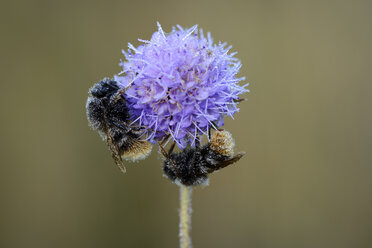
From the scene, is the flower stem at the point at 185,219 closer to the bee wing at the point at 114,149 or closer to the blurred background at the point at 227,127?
the bee wing at the point at 114,149

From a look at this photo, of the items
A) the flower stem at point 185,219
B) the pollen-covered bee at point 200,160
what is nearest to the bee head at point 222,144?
the pollen-covered bee at point 200,160

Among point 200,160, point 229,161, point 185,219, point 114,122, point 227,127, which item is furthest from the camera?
point 227,127

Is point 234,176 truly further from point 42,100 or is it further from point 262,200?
point 42,100

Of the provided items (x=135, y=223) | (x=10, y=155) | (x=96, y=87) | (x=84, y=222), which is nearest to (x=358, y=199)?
(x=135, y=223)

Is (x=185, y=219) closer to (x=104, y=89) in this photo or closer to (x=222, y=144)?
(x=222, y=144)

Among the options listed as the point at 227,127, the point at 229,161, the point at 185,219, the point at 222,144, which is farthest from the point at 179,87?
the point at 227,127
